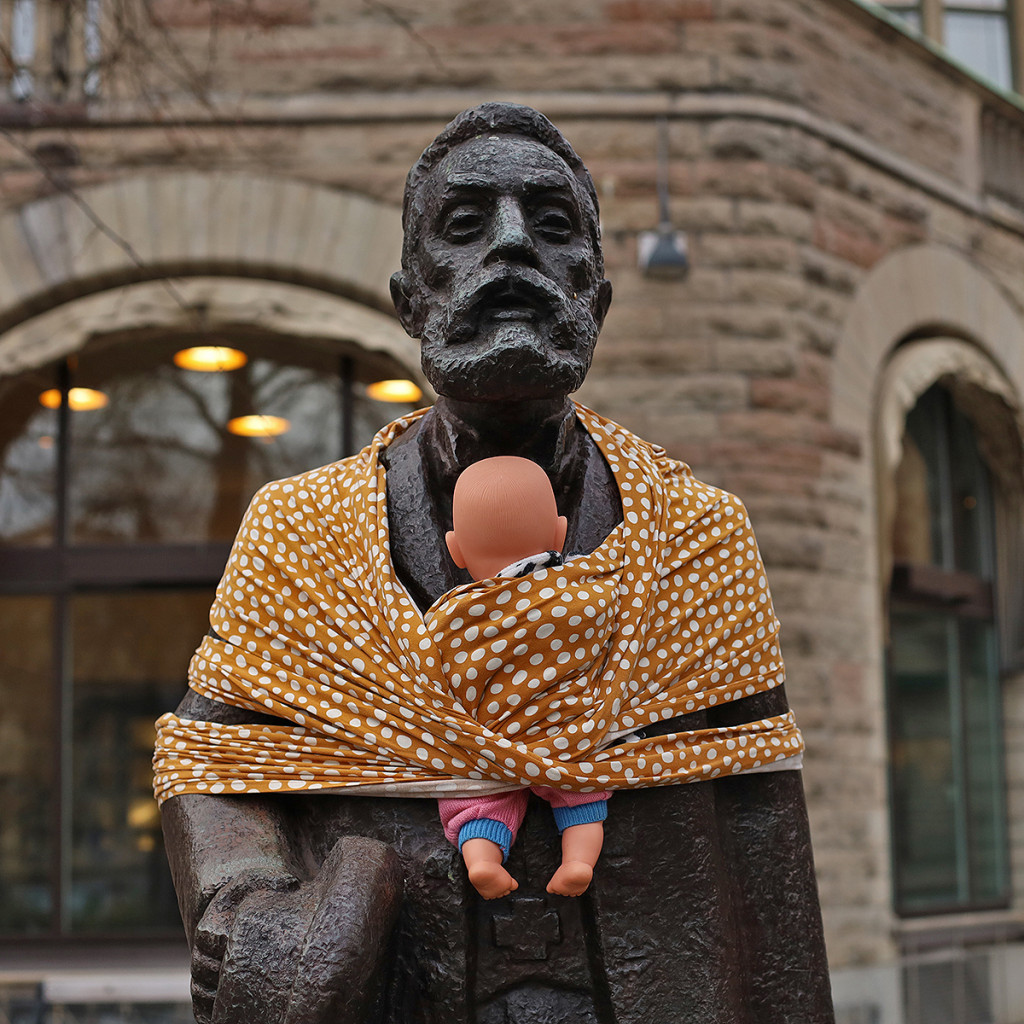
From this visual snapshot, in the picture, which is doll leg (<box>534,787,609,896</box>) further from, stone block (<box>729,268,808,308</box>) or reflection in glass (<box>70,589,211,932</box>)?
reflection in glass (<box>70,589,211,932</box>)

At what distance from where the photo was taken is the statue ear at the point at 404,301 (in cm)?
190

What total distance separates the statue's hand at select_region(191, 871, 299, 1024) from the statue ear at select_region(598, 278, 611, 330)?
0.85m

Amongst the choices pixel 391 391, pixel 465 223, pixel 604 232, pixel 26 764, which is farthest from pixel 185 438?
pixel 465 223

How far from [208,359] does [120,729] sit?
235 centimetres

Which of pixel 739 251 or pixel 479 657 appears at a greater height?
pixel 739 251

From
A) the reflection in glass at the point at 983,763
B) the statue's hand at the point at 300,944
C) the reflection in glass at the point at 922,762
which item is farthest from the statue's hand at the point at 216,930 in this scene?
the reflection in glass at the point at 983,763

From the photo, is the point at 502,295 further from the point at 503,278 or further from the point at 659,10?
the point at 659,10

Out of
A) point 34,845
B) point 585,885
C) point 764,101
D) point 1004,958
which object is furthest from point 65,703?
point 585,885

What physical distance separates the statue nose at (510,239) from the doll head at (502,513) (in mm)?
258

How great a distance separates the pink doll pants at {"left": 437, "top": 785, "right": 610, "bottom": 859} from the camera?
5.53 ft

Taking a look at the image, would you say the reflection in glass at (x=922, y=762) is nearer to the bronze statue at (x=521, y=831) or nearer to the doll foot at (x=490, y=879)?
the bronze statue at (x=521, y=831)

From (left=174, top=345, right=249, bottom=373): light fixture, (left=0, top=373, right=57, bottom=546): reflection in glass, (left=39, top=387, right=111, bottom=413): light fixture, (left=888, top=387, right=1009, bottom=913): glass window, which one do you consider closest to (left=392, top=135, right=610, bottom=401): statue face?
(left=174, top=345, right=249, bottom=373): light fixture

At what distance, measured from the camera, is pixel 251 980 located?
4.92 ft

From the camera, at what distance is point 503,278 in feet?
5.63
